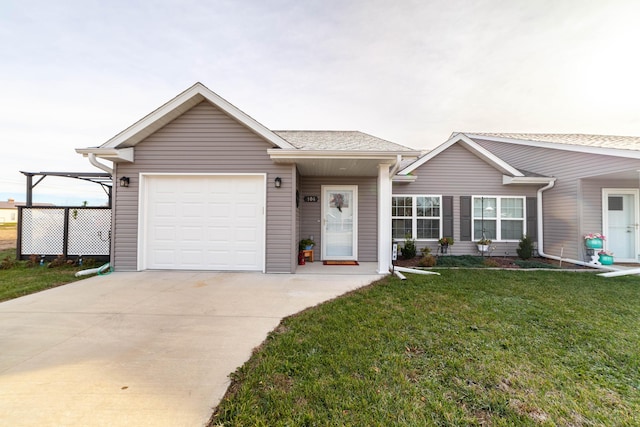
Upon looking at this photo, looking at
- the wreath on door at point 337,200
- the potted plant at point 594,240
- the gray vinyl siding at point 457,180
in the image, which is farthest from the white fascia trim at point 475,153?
the potted plant at point 594,240

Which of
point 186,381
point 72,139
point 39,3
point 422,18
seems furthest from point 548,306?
point 72,139

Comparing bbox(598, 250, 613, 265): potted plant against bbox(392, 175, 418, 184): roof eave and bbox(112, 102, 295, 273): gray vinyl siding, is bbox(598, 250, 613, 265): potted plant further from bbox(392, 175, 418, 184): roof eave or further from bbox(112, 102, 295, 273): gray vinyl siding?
bbox(112, 102, 295, 273): gray vinyl siding

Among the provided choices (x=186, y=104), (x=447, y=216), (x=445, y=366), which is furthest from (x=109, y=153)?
(x=447, y=216)

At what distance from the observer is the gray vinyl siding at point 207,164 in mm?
5711

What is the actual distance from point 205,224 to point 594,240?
10.4 meters

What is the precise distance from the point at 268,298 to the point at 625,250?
10.7 meters

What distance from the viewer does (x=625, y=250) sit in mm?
7508

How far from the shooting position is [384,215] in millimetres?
5688

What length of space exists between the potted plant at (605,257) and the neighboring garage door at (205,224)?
920 centimetres

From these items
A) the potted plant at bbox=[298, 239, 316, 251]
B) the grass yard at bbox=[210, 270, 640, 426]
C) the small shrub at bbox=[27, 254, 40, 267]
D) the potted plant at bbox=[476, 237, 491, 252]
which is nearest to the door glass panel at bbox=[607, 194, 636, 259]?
the potted plant at bbox=[476, 237, 491, 252]

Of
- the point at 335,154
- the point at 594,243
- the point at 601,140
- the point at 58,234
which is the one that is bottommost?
the point at 594,243

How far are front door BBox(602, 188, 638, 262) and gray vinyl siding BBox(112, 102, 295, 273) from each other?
377 inches

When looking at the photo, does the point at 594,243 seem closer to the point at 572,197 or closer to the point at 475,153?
the point at 572,197

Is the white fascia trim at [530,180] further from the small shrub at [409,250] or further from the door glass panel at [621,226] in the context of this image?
the small shrub at [409,250]
